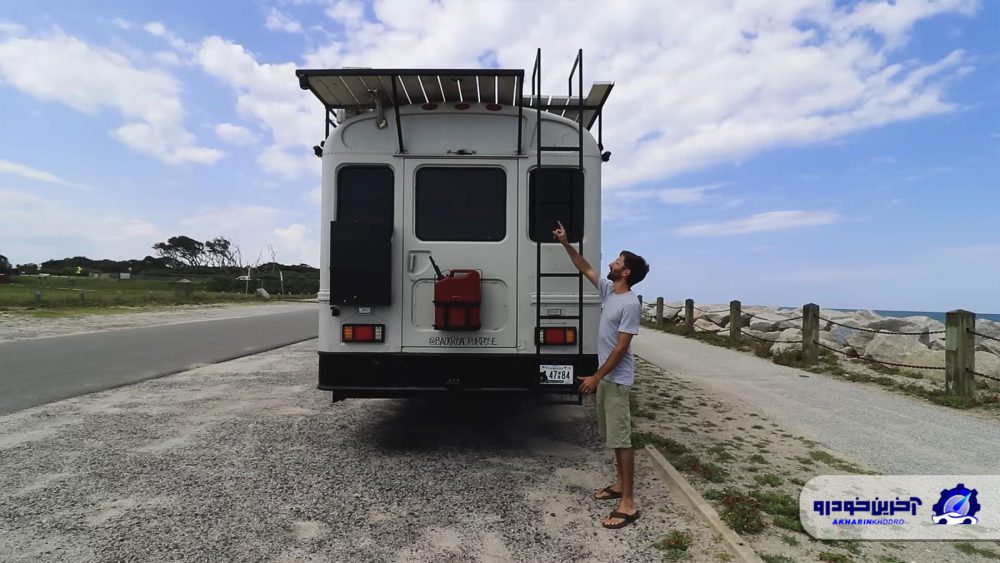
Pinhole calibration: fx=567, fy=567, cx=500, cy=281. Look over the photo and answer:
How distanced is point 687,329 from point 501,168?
15595 millimetres

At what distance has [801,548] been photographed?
3.44 m

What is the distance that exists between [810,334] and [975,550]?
29.1 feet

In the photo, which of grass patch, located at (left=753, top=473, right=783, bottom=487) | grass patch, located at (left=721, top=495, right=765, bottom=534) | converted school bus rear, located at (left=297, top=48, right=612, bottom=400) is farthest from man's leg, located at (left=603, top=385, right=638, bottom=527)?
grass patch, located at (left=753, top=473, right=783, bottom=487)

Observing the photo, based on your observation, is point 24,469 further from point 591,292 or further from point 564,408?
point 564,408

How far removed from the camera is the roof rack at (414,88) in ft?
15.4

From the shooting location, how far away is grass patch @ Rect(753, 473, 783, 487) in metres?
4.52

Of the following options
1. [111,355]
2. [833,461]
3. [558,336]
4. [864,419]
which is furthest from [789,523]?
[111,355]

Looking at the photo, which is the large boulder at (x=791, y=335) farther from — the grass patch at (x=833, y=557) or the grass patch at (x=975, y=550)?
the grass patch at (x=833, y=557)

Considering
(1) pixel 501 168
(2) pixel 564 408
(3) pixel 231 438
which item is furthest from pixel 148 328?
(1) pixel 501 168

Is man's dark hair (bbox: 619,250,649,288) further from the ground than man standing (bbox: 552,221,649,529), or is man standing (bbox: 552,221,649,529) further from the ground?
man's dark hair (bbox: 619,250,649,288)

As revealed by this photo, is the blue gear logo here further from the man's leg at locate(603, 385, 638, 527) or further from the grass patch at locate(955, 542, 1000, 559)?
the man's leg at locate(603, 385, 638, 527)

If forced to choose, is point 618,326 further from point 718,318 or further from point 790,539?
point 718,318

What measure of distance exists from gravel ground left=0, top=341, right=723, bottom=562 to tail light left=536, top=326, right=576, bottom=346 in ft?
3.71

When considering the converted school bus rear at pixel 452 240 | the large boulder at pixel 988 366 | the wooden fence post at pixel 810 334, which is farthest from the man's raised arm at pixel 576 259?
the wooden fence post at pixel 810 334
